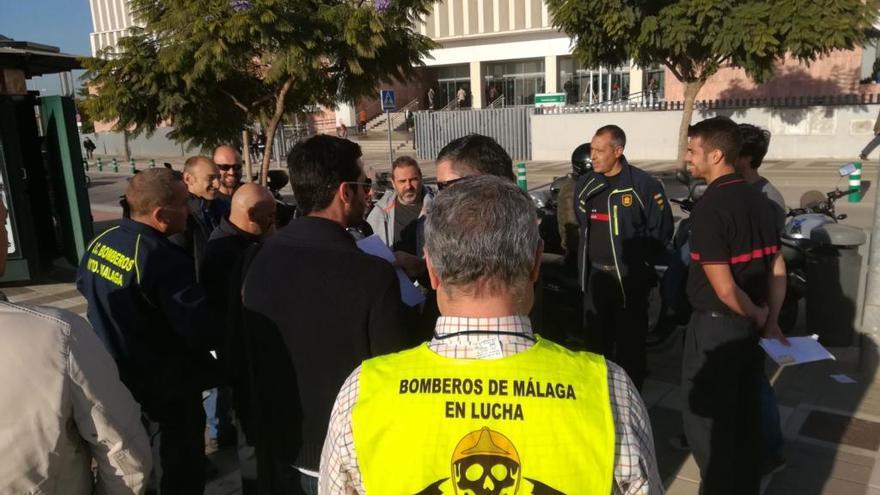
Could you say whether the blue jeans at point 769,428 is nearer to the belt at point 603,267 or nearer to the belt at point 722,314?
the belt at point 722,314

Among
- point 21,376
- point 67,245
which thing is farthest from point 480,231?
point 67,245

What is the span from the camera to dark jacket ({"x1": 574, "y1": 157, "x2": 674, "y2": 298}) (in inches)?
161

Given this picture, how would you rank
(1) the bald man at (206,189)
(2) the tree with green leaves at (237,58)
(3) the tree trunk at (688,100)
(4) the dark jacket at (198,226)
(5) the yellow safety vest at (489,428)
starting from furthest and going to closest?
(3) the tree trunk at (688,100), (2) the tree with green leaves at (237,58), (1) the bald man at (206,189), (4) the dark jacket at (198,226), (5) the yellow safety vest at (489,428)

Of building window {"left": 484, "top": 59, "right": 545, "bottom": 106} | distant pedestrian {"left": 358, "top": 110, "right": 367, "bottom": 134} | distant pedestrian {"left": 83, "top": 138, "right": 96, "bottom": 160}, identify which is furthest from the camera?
building window {"left": 484, "top": 59, "right": 545, "bottom": 106}

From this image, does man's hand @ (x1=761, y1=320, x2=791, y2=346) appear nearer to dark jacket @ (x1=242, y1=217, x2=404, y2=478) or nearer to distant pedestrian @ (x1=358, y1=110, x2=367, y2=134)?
dark jacket @ (x1=242, y1=217, x2=404, y2=478)

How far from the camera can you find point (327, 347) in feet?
6.70

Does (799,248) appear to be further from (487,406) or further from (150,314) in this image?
(487,406)

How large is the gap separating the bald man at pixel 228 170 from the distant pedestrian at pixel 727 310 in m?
3.58

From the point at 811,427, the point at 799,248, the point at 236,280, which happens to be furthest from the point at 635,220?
the point at 236,280

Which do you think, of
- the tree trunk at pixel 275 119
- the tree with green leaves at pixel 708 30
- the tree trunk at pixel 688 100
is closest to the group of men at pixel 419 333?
the tree trunk at pixel 275 119

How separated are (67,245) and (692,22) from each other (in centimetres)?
1468

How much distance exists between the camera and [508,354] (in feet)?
4.29

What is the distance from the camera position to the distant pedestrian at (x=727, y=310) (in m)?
2.88

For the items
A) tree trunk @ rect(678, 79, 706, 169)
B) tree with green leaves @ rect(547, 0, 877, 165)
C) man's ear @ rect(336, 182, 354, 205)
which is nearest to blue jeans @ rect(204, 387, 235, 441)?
man's ear @ rect(336, 182, 354, 205)
